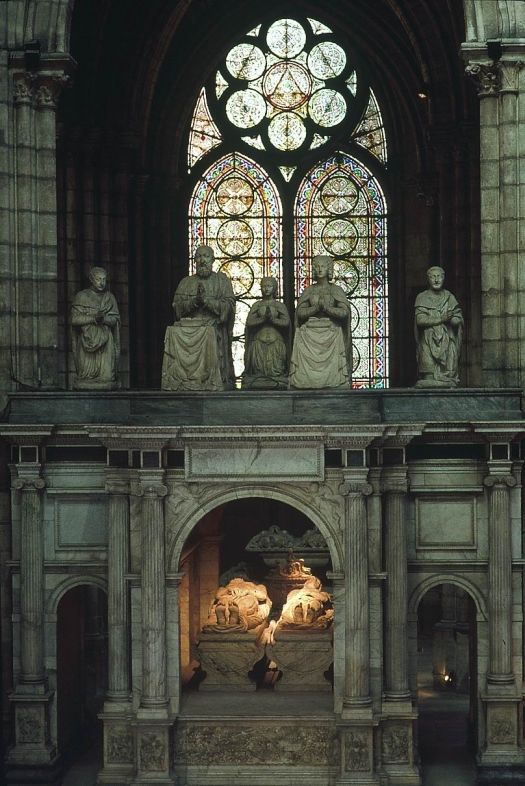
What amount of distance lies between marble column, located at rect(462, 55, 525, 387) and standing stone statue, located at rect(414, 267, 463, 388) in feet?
1.64

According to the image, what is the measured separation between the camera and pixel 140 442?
2589 centimetres

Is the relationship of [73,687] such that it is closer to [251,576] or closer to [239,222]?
[251,576]

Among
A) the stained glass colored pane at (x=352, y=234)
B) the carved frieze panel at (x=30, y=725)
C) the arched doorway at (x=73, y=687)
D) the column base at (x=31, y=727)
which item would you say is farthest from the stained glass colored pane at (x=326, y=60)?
the carved frieze panel at (x=30, y=725)

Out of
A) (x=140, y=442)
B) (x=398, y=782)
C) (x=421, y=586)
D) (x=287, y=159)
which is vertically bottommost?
(x=398, y=782)

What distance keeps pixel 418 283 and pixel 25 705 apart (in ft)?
52.1

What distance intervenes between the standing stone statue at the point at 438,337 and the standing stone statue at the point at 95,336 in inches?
171

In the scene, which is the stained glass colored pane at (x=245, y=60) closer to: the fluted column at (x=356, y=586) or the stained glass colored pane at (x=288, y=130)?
the stained glass colored pane at (x=288, y=130)

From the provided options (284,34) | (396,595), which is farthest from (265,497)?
(284,34)

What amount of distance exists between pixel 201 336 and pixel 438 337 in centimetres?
331

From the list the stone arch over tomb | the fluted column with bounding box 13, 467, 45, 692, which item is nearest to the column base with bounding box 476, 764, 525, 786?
the stone arch over tomb

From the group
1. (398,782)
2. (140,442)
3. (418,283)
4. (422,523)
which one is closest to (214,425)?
(140,442)

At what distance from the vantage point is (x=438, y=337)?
2717cm

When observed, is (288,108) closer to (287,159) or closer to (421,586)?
(287,159)

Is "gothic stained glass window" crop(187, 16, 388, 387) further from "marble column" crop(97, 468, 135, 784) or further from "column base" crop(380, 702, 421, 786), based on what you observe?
"column base" crop(380, 702, 421, 786)
